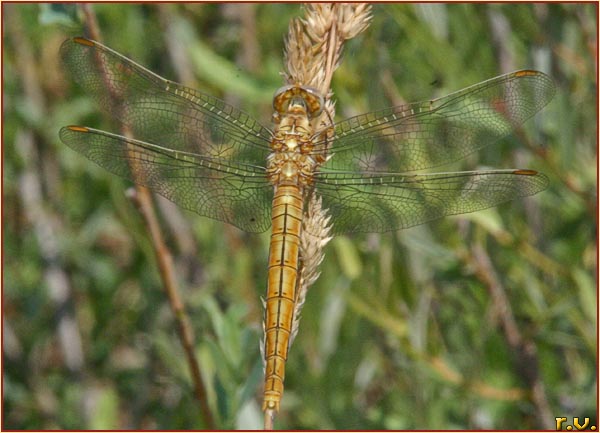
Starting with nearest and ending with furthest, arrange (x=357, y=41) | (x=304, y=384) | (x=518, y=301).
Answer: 1. (x=357, y=41)
2. (x=304, y=384)
3. (x=518, y=301)

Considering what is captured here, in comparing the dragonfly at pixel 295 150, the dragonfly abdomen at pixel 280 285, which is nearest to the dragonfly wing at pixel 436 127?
the dragonfly at pixel 295 150

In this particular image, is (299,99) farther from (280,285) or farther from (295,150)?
(280,285)

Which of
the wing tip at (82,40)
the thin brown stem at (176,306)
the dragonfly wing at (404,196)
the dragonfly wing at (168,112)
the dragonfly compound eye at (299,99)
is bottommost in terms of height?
the thin brown stem at (176,306)

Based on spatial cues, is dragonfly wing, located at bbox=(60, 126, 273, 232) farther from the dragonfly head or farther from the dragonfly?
the dragonfly head

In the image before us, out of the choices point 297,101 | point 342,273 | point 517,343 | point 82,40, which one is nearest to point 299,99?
point 297,101

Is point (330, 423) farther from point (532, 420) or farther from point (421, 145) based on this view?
point (421, 145)

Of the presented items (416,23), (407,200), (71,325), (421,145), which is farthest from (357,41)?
(71,325)

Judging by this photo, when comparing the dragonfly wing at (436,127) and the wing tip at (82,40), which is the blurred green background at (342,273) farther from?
the dragonfly wing at (436,127)
